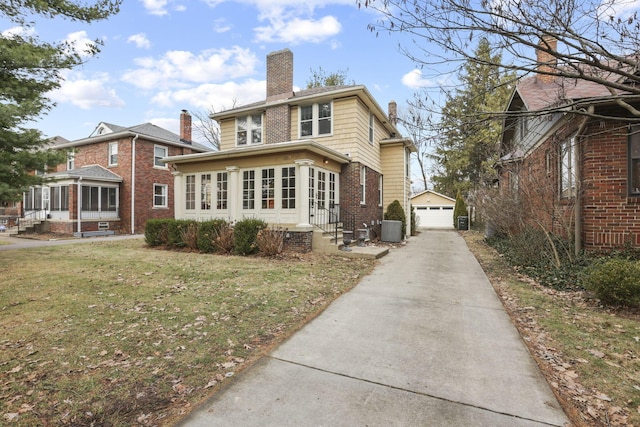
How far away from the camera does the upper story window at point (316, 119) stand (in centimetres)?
1252

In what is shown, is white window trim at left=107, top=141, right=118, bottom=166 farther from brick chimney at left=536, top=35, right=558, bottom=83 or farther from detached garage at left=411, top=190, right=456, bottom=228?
detached garage at left=411, top=190, right=456, bottom=228

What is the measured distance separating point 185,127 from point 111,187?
248 inches

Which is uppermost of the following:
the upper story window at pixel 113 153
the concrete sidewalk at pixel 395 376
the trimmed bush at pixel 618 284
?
the upper story window at pixel 113 153

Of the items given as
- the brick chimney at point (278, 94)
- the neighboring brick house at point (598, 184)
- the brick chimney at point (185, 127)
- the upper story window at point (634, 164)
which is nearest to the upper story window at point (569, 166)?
the neighboring brick house at point (598, 184)

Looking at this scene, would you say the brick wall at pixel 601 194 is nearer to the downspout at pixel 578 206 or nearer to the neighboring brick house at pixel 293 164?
the downspout at pixel 578 206

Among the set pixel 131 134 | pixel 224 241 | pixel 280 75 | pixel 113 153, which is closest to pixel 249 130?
pixel 280 75

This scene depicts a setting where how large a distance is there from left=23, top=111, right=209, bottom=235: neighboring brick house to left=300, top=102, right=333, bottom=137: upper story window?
11.0 m

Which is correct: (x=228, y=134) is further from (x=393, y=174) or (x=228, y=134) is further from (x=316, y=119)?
(x=393, y=174)

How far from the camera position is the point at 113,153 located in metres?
19.1

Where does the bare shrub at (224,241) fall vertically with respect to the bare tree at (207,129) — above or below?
below

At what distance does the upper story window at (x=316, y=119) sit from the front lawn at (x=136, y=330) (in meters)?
6.71

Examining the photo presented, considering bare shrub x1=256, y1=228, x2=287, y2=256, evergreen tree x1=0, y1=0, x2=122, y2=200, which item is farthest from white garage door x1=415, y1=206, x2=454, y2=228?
evergreen tree x1=0, y1=0, x2=122, y2=200

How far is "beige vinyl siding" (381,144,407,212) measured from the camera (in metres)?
15.9

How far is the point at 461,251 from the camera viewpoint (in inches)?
447
